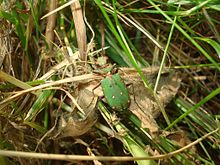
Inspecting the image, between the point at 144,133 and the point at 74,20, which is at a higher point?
the point at 74,20

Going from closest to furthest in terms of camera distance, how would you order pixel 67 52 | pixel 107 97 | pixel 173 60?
pixel 107 97
pixel 67 52
pixel 173 60

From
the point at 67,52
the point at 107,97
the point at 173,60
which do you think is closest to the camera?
the point at 107,97

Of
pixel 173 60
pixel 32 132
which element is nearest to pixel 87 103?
pixel 32 132

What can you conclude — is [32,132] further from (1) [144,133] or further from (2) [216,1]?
(2) [216,1]

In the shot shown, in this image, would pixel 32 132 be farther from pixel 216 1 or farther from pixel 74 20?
pixel 216 1

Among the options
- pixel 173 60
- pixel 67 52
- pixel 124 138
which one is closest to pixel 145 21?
pixel 173 60

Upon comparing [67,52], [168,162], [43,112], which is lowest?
[168,162]

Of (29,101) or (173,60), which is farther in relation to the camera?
(173,60)
